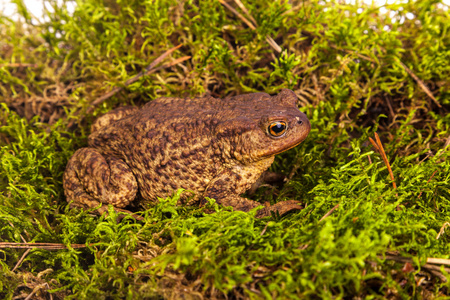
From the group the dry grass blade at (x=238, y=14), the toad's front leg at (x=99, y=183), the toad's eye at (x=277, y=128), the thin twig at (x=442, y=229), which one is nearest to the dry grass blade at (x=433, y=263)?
the thin twig at (x=442, y=229)

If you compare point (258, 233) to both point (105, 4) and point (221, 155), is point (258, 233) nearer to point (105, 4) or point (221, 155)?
point (221, 155)

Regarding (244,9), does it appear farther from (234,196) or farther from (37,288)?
(37,288)

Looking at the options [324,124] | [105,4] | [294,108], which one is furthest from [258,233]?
[105,4]

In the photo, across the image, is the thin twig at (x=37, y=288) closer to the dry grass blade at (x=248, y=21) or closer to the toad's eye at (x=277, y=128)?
the toad's eye at (x=277, y=128)

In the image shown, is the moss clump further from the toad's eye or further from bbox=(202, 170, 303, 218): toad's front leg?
the toad's eye

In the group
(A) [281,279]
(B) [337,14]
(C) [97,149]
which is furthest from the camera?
(B) [337,14]

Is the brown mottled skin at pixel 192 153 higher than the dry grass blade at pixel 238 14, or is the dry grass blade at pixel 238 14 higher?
the dry grass blade at pixel 238 14

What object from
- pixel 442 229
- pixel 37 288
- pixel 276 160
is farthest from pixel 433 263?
pixel 37 288
